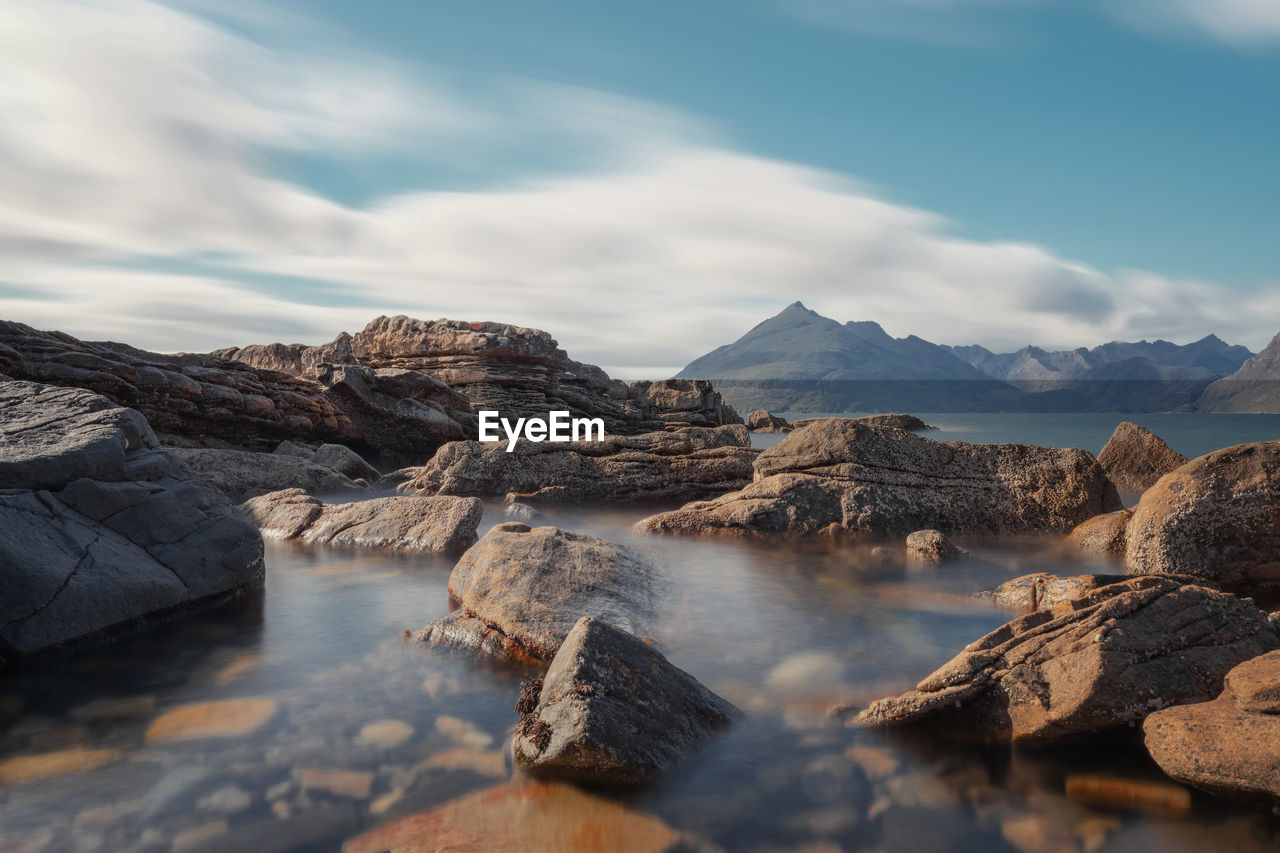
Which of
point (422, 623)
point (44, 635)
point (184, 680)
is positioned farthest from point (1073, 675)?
point (44, 635)

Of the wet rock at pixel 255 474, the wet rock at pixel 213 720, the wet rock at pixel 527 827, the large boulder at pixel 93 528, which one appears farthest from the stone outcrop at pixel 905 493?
the wet rock at pixel 527 827

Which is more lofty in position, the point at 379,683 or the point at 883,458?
the point at 883,458

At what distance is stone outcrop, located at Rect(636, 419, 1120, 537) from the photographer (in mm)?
13000

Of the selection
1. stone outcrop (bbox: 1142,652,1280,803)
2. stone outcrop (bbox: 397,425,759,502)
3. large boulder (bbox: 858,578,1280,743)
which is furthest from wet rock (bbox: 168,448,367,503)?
stone outcrop (bbox: 1142,652,1280,803)

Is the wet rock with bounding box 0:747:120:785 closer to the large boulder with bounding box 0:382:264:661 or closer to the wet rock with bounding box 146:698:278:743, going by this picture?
the wet rock with bounding box 146:698:278:743

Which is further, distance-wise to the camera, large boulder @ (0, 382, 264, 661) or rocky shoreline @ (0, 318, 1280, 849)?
large boulder @ (0, 382, 264, 661)

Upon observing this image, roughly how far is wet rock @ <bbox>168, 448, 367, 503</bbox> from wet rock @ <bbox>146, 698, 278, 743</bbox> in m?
10.4

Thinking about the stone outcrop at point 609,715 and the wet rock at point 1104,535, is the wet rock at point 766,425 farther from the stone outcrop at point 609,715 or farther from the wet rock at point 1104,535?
the stone outcrop at point 609,715

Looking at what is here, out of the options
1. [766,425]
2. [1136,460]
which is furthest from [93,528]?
[766,425]

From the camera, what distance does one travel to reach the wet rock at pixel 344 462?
20022 millimetres

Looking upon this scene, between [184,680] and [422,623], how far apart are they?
2254 millimetres

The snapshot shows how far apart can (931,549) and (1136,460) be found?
9566 mm

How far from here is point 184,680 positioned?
6566 millimetres

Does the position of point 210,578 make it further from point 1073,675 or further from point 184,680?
point 1073,675
